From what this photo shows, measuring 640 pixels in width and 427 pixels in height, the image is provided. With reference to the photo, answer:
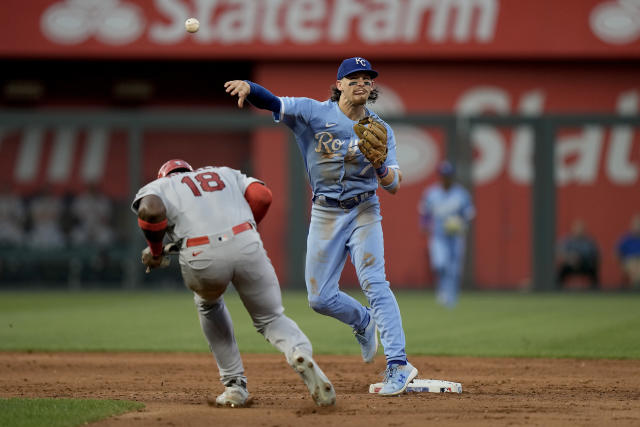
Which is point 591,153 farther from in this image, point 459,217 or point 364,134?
point 364,134

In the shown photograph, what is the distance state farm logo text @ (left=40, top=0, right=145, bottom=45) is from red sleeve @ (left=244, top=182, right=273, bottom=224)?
53.9 feet

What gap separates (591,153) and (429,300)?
5737 mm

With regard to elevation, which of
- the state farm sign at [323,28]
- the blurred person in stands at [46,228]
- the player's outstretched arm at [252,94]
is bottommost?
the blurred person in stands at [46,228]

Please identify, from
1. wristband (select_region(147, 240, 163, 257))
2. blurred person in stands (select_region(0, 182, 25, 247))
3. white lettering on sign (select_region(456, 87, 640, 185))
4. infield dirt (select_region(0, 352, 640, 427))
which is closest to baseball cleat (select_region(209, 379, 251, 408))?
infield dirt (select_region(0, 352, 640, 427))

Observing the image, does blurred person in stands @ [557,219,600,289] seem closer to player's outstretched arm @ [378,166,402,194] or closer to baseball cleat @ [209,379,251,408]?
player's outstretched arm @ [378,166,402,194]

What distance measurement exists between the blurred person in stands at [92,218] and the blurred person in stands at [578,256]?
9.16m

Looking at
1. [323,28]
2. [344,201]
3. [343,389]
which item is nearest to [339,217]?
[344,201]

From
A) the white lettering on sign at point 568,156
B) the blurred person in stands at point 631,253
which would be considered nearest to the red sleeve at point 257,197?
the white lettering on sign at point 568,156

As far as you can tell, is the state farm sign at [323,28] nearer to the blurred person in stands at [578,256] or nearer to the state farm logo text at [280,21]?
the state farm logo text at [280,21]

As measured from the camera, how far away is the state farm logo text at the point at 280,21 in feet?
72.5

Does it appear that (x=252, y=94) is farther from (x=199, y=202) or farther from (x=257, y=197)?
(x=199, y=202)

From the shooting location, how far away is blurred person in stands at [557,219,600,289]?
2127 centimetres

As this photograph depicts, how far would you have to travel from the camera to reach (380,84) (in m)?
22.8

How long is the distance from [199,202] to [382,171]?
1.47 metres
